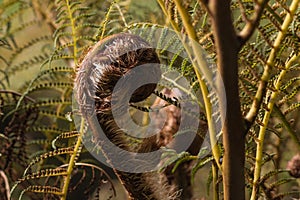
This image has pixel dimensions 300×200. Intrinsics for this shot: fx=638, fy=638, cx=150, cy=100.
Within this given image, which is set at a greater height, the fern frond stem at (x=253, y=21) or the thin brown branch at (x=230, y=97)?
the fern frond stem at (x=253, y=21)

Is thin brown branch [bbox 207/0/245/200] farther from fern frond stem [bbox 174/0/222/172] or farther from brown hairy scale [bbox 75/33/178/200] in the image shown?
brown hairy scale [bbox 75/33/178/200]

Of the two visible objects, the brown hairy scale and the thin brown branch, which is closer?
the thin brown branch

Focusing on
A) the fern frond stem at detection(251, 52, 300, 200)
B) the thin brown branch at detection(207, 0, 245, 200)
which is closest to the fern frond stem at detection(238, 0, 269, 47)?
the thin brown branch at detection(207, 0, 245, 200)

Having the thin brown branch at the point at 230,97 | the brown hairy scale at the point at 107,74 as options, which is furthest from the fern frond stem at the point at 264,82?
the brown hairy scale at the point at 107,74

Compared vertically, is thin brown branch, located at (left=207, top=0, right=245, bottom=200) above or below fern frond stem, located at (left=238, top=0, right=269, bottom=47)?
below

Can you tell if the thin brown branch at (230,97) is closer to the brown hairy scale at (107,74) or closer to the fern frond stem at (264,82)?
the fern frond stem at (264,82)

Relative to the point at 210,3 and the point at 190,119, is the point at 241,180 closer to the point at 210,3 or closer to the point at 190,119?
the point at 210,3

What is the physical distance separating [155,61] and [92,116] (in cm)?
7

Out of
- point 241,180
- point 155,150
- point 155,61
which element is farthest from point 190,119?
point 241,180

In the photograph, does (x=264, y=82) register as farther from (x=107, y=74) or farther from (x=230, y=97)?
(x=107, y=74)

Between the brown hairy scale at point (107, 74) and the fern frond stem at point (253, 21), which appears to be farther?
the brown hairy scale at point (107, 74)

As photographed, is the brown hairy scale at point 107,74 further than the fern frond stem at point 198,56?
Yes

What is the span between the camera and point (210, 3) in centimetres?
36

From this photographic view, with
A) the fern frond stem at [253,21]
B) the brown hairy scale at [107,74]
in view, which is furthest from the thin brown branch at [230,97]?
the brown hairy scale at [107,74]
